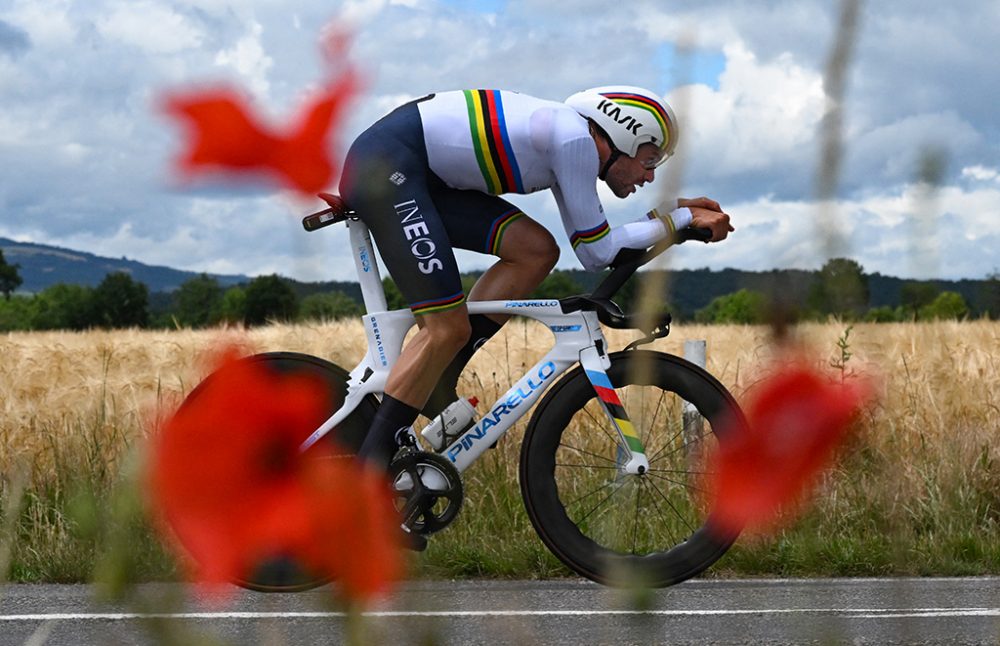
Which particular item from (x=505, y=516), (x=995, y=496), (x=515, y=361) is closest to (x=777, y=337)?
(x=505, y=516)

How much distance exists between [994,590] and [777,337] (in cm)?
468

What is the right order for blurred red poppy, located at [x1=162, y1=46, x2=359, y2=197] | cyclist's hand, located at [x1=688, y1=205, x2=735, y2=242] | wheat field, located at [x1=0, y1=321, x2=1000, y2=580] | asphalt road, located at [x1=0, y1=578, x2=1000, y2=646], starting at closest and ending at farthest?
blurred red poppy, located at [x1=162, y1=46, x2=359, y2=197]
asphalt road, located at [x1=0, y1=578, x2=1000, y2=646]
cyclist's hand, located at [x1=688, y1=205, x2=735, y2=242]
wheat field, located at [x1=0, y1=321, x2=1000, y2=580]

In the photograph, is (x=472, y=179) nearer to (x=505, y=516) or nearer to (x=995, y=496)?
(x=505, y=516)

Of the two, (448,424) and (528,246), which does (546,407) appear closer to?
(448,424)

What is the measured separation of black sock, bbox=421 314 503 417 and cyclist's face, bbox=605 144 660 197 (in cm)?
66

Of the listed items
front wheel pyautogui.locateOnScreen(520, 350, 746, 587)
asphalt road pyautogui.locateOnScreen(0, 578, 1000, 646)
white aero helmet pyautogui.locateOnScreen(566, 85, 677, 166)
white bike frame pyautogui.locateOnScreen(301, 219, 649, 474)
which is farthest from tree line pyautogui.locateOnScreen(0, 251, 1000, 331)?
white bike frame pyautogui.locateOnScreen(301, 219, 649, 474)

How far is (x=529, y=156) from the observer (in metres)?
4.04

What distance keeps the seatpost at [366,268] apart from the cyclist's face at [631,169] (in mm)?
864

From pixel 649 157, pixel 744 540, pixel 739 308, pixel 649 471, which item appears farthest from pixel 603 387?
pixel 739 308

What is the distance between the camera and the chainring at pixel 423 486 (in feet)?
14.0

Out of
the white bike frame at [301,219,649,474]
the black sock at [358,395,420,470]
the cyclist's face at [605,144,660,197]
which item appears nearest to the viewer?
the cyclist's face at [605,144,660,197]

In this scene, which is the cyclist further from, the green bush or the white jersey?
the green bush

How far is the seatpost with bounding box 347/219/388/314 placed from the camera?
428 cm

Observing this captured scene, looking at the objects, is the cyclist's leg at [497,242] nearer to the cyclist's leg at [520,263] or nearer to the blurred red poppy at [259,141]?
the cyclist's leg at [520,263]
